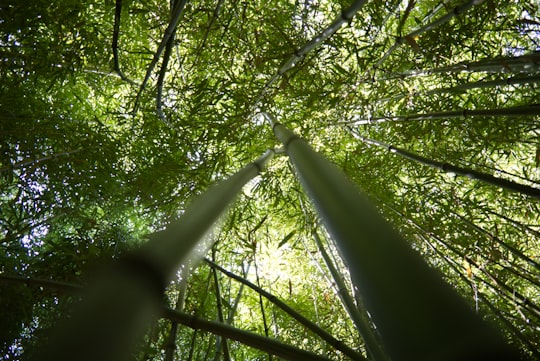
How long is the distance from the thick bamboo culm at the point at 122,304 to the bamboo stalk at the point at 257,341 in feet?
1.47

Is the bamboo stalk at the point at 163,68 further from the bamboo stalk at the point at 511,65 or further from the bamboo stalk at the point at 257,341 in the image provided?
the bamboo stalk at the point at 511,65

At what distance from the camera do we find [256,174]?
1854 millimetres

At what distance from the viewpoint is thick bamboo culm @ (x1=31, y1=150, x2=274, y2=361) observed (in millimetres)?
579

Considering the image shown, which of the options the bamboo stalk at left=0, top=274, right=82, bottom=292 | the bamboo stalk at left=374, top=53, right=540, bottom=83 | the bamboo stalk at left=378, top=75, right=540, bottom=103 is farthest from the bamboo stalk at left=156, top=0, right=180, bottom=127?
the bamboo stalk at left=378, top=75, right=540, bottom=103

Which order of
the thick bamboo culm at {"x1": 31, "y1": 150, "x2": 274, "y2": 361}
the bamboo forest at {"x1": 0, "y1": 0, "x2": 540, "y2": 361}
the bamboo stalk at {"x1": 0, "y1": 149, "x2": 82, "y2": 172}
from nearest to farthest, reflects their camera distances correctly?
the thick bamboo culm at {"x1": 31, "y1": 150, "x2": 274, "y2": 361}
the bamboo forest at {"x1": 0, "y1": 0, "x2": 540, "y2": 361}
the bamboo stalk at {"x1": 0, "y1": 149, "x2": 82, "y2": 172}

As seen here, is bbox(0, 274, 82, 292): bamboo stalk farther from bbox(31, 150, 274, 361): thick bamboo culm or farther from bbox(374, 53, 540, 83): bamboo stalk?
bbox(374, 53, 540, 83): bamboo stalk

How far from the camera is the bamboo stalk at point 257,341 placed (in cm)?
121

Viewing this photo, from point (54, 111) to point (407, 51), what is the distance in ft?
9.56

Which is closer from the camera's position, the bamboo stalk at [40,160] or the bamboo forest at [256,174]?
the bamboo forest at [256,174]

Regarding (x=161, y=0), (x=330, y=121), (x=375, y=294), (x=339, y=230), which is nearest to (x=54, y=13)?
(x=161, y=0)

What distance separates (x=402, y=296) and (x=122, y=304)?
19.2 inches

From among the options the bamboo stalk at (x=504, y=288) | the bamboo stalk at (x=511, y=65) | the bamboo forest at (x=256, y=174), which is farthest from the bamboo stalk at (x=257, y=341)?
the bamboo stalk at (x=511, y=65)

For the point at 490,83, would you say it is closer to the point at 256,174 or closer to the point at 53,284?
the point at 256,174

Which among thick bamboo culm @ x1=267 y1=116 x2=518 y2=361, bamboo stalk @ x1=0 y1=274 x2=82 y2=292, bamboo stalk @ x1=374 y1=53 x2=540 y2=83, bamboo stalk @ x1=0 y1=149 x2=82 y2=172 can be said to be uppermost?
bamboo stalk @ x1=0 y1=149 x2=82 y2=172
